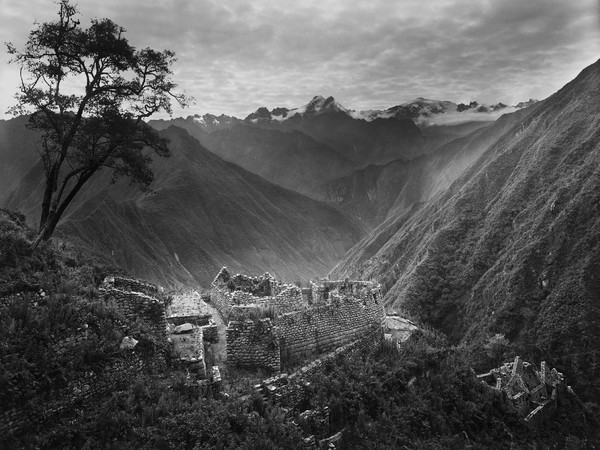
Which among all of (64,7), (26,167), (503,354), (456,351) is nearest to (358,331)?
(456,351)

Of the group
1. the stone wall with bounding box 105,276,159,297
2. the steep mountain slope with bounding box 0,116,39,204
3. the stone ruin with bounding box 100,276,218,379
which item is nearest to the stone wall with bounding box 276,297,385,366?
the stone ruin with bounding box 100,276,218,379

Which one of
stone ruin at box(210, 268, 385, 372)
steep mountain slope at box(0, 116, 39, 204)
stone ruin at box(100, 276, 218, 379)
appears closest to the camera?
stone ruin at box(100, 276, 218, 379)

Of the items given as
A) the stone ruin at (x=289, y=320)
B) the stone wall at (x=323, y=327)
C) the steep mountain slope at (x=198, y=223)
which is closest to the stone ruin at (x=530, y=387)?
the stone ruin at (x=289, y=320)

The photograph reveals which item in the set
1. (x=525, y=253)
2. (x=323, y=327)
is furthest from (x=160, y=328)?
(x=525, y=253)

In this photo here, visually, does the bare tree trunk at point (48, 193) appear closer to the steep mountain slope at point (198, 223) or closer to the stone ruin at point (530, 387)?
the stone ruin at point (530, 387)

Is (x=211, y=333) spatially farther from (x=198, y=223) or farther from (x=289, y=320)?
(x=198, y=223)

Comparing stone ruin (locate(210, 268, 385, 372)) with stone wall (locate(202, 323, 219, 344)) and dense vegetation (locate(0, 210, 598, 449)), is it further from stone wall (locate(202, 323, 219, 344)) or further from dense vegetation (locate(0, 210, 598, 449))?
dense vegetation (locate(0, 210, 598, 449))
